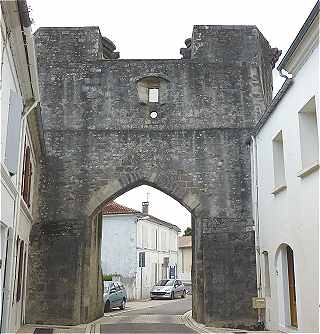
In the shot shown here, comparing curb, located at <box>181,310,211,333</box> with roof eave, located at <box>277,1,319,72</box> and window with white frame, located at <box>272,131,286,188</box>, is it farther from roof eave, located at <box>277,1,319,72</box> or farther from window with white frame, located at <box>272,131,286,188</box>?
roof eave, located at <box>277,1,319,72</box>

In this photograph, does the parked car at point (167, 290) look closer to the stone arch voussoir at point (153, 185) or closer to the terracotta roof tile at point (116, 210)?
the terracotta roof tile at point (116, 210)

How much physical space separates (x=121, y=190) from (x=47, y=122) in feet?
10.5

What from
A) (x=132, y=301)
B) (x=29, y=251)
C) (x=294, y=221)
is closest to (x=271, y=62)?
(x=294, y=221)

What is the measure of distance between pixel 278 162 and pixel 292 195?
204cm

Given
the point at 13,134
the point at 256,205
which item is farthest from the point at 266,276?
the point at 13,134

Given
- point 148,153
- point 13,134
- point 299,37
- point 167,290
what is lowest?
point 167,290

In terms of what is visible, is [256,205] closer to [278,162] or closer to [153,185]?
[278,162]

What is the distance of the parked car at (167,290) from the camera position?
98.0ft

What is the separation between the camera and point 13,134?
338 inches

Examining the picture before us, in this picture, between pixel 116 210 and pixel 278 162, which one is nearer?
pixel 278 162

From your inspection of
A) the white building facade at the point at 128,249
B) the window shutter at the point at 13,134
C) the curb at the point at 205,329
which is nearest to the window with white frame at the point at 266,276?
the curb at the point at 205,329

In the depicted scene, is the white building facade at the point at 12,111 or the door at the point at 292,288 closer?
the white building facade at the point at 12,111

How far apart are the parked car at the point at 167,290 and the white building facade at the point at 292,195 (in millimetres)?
17223

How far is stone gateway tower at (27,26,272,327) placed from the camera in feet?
45.2
